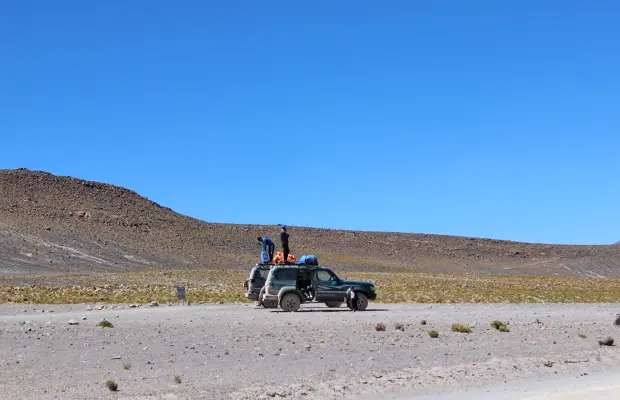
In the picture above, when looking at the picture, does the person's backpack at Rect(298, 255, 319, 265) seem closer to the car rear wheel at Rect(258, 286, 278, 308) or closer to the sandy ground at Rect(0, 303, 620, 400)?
the car rear wheel at Rect(258, 286, 278, 308)

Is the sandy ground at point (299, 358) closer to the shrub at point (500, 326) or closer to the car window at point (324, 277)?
the shrub at point (500, 326)

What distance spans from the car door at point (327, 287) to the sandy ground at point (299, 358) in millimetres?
2680

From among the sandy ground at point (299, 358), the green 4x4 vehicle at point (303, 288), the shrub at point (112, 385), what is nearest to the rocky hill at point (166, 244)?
the green 4x4 vehicle at point (303, 288)

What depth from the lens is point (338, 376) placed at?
16484 mm

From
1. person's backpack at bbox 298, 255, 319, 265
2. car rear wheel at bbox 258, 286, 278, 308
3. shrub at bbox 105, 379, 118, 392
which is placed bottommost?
shrub at bbox 105, 379, 118, 392

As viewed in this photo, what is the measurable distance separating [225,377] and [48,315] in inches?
611

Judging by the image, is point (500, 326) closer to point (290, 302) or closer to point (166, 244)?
point (290, 302)

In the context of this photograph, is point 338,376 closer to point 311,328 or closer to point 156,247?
point 311,328

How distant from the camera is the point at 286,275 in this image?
30.7 metres

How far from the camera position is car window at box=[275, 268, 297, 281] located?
30.6 metres

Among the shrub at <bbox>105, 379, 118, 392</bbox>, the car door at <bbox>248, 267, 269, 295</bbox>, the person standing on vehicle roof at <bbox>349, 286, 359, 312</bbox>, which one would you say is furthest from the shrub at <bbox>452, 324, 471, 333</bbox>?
the shrub at <bbox>105, 379, 118, 392</bbox>

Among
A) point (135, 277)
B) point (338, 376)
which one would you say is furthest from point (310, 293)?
point (135, 277)

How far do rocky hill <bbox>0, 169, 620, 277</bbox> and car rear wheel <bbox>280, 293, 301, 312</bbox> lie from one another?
5578 cm

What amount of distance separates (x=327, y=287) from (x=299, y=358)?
12.5 metres
